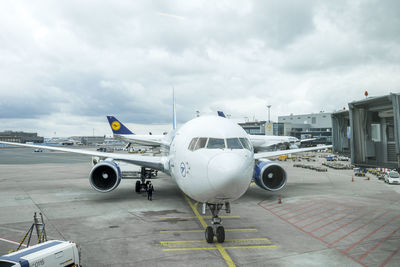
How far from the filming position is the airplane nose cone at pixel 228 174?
26.5 ft

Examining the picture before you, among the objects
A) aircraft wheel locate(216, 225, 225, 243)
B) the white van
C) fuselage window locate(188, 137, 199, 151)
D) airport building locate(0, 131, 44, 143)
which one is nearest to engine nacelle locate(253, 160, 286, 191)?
aircraft wheel locate(216, 225, 225, 243)

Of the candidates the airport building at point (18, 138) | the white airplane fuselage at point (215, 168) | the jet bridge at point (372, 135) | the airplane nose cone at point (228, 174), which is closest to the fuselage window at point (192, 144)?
the white airplane fuselage at point (215, 168)

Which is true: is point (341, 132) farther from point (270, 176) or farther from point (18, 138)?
point (18, 138)

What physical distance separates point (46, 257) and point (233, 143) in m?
6.54

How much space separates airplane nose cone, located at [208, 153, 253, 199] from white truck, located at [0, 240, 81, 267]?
4.66m

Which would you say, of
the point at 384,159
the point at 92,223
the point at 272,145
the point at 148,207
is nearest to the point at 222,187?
the point at 92,223

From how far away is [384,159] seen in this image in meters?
15.9

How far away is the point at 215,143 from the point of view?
30.4 feet

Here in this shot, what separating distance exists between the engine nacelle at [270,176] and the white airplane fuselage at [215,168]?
7464 millimetres

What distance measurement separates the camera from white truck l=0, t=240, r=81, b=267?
6713 mm

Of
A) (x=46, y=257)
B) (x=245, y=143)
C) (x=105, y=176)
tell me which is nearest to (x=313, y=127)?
(x=105, y=176)

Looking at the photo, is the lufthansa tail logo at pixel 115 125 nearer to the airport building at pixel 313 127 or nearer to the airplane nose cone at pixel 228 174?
the airplane nose cone at pixel 228 174

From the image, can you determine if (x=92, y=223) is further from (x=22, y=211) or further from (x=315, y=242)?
(x=315, y=242)

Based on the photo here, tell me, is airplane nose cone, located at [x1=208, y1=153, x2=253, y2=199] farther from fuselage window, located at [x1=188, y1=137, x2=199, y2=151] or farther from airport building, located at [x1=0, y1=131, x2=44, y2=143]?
airport building, located at [x1=0, y1=131, x2=44, y2=143]
